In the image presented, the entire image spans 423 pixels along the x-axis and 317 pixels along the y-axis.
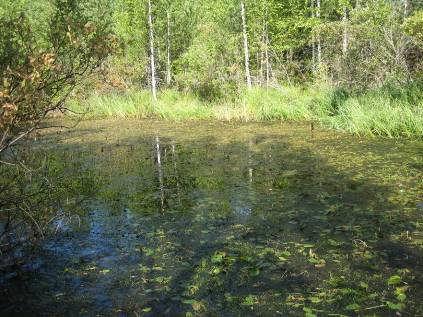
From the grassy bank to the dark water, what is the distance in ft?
4.96

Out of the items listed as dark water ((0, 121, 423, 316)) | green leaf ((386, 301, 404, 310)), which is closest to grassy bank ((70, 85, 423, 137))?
Result: dark water ((0, 121, 423, 316))

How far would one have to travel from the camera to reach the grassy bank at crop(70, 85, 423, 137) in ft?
41.3

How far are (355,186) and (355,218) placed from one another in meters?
1.69

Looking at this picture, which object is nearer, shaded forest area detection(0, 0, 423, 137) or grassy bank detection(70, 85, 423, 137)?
shaded forest area detection(0, 0, 423, 137)

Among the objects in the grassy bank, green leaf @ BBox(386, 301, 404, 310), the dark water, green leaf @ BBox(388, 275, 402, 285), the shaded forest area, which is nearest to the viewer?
green leaf @ BBox(386, 301, 404, 310)

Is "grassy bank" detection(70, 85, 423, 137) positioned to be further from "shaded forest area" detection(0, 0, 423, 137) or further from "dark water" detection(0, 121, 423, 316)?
"dark water" detection(0, 121, 423, 316)

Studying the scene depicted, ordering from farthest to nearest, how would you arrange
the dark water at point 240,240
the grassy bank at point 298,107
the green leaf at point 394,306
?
1. the grassy bank at point 298,107
2. the dark water at point 240,240
3. the green leaf at point 394,306

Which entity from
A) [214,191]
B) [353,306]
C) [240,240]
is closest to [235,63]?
[214,191]

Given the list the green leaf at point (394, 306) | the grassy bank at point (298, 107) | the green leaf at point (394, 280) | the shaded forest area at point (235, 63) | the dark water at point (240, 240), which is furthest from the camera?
the grassy bank at point (298, 107)

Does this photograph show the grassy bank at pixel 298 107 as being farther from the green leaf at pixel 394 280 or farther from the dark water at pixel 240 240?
the green leaf at pixel 394 280

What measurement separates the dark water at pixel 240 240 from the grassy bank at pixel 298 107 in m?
1.51

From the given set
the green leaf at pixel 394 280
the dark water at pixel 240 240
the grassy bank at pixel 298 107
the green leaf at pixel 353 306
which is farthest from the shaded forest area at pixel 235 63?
the green leaf at pixel 394 280

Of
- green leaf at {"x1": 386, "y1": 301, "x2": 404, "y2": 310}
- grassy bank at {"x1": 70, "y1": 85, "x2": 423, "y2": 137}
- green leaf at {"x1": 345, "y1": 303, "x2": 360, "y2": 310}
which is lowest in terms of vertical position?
green leaf at {"x1": 345, "y1": 303, "x2": 360, "y2": 310}

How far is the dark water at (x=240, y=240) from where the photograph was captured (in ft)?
14.8
